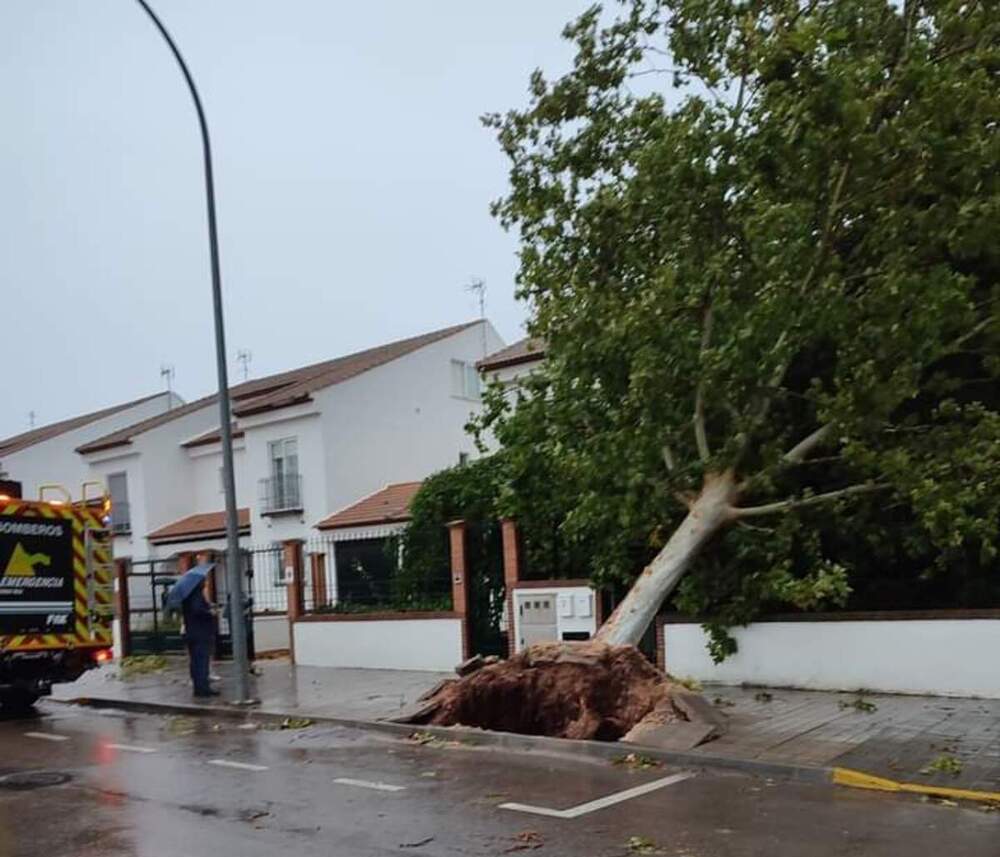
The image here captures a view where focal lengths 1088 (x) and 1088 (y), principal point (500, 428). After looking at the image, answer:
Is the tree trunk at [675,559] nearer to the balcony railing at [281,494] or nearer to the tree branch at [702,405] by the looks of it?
the tree branch at [702,405]

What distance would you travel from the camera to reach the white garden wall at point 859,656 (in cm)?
1134

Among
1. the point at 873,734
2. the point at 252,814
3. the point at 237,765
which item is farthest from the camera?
the point at 237,765

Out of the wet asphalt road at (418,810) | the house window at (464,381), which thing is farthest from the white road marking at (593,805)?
the house window at (464,381)

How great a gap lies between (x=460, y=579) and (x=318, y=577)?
430 cm

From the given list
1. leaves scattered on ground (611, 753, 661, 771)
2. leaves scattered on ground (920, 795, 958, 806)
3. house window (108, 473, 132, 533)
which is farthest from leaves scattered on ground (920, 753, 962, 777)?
house window (108, 473, 132, 533)

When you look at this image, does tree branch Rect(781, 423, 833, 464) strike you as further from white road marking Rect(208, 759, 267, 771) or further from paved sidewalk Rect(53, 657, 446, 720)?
white road marking Rect(208, 759, 267, 771)

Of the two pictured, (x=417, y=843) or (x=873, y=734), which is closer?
(x=417, y=843)

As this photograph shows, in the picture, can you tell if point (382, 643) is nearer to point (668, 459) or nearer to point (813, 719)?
point (668, 459)

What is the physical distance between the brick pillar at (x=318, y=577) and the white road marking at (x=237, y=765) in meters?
8.56

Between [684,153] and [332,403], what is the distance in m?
19.3

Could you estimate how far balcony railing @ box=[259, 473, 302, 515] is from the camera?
97.8 ft

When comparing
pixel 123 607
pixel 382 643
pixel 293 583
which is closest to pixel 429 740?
pixel 382 643

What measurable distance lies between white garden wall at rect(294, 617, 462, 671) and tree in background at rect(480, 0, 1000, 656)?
3.38 metres

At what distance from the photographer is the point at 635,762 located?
30.0 feet
